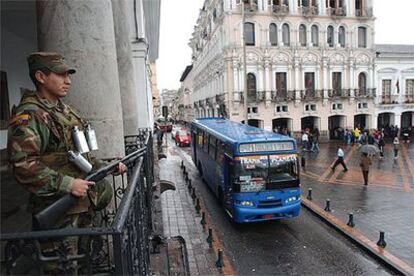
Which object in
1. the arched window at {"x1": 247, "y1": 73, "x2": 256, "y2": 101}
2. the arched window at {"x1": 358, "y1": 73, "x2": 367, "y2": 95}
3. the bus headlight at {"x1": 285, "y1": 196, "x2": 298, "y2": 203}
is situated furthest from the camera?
the arched window at {"x1": 358, "y1": 73, "x2": 367, "y2": 95}

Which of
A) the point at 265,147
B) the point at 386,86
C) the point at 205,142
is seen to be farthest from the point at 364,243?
the point at 386,86

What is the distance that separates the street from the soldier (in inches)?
270

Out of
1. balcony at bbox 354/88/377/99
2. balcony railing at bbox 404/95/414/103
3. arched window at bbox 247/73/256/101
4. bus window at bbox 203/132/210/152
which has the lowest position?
bus window at bbox 203/132/210/152

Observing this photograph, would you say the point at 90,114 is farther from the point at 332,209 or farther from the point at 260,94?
the point at 260,94

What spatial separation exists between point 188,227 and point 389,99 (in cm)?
3547

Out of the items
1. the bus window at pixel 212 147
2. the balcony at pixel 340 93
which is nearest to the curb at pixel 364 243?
the bus window at pixel 212 147

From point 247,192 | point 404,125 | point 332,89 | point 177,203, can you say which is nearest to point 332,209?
point 247,192

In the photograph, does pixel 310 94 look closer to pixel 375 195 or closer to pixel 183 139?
pixel 183 139

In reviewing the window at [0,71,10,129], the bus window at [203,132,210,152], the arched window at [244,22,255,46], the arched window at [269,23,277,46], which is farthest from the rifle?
the arched window at [269,23,277,46]

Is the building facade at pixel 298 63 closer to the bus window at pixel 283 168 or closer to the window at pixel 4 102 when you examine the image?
the bus window at pixel 283 168

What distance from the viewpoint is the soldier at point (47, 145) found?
2.16m

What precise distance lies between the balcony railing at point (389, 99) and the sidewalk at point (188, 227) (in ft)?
97.0

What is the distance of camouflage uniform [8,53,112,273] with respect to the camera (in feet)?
7.06

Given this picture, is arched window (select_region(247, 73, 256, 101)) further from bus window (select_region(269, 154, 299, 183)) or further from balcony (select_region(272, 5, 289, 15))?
bus window (select_region(269, 154, 299, 183))
